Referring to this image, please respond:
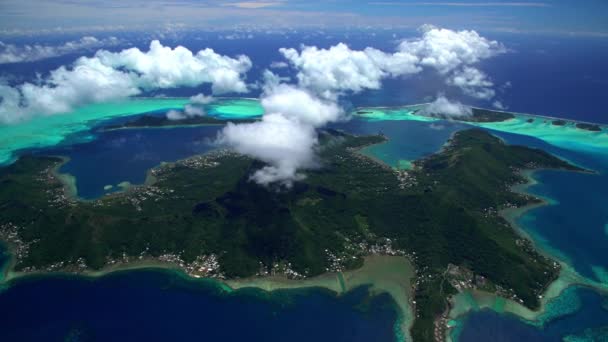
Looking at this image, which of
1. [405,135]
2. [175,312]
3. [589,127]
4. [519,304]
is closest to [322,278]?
[175,312]

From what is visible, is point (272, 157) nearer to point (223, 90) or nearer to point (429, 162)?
point (429, 162)

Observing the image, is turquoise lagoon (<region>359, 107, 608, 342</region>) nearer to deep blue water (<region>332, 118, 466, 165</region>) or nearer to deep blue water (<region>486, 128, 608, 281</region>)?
deep blue water (<region>486, 128, 608, 281</region>)

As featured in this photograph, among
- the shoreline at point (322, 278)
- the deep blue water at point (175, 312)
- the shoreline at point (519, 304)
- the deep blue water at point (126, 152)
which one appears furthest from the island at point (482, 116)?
the deep blue water at point (175, 312)

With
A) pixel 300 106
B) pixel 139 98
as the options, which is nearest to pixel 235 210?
pixel 300 106

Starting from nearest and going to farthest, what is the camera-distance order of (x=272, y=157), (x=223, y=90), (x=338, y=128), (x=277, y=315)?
1. (x=277, y=315)
2. (x=272, y=157)
3. (x=338, y=128)
4. (x=223, y=90)

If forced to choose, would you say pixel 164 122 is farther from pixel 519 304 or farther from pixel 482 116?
pixel 519 304

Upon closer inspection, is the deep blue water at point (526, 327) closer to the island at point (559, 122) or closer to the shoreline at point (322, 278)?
the shoreline at point (322, 278)

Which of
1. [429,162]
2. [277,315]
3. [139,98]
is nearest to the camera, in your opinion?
[277,315]
